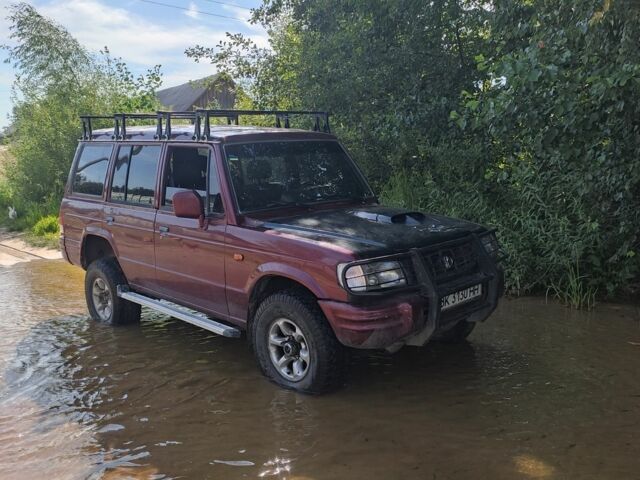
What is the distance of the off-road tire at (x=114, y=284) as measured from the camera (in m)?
6.12

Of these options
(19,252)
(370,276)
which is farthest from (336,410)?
(19,252)

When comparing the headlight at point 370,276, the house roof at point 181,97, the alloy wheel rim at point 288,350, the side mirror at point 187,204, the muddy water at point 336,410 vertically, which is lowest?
the muddy water at point 336,410

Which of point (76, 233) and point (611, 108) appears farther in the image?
point (76, 233)

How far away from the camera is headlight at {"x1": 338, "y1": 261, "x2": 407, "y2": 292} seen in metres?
3.87

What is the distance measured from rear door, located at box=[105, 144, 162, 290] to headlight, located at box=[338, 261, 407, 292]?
7.71 ft

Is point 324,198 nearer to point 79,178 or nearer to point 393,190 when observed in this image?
point 79,178

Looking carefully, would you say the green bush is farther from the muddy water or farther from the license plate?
the license plate

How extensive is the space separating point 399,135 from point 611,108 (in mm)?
3578

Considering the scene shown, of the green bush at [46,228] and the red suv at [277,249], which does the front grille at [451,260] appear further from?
the green bush at [46,228]

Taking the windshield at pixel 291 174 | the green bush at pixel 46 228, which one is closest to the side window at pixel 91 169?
the windshield at pixel 291 174

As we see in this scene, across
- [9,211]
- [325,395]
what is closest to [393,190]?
[325,395]

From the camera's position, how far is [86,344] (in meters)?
5.78

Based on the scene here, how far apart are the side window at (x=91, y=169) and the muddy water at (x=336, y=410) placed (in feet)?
5.34

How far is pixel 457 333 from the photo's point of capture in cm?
527
